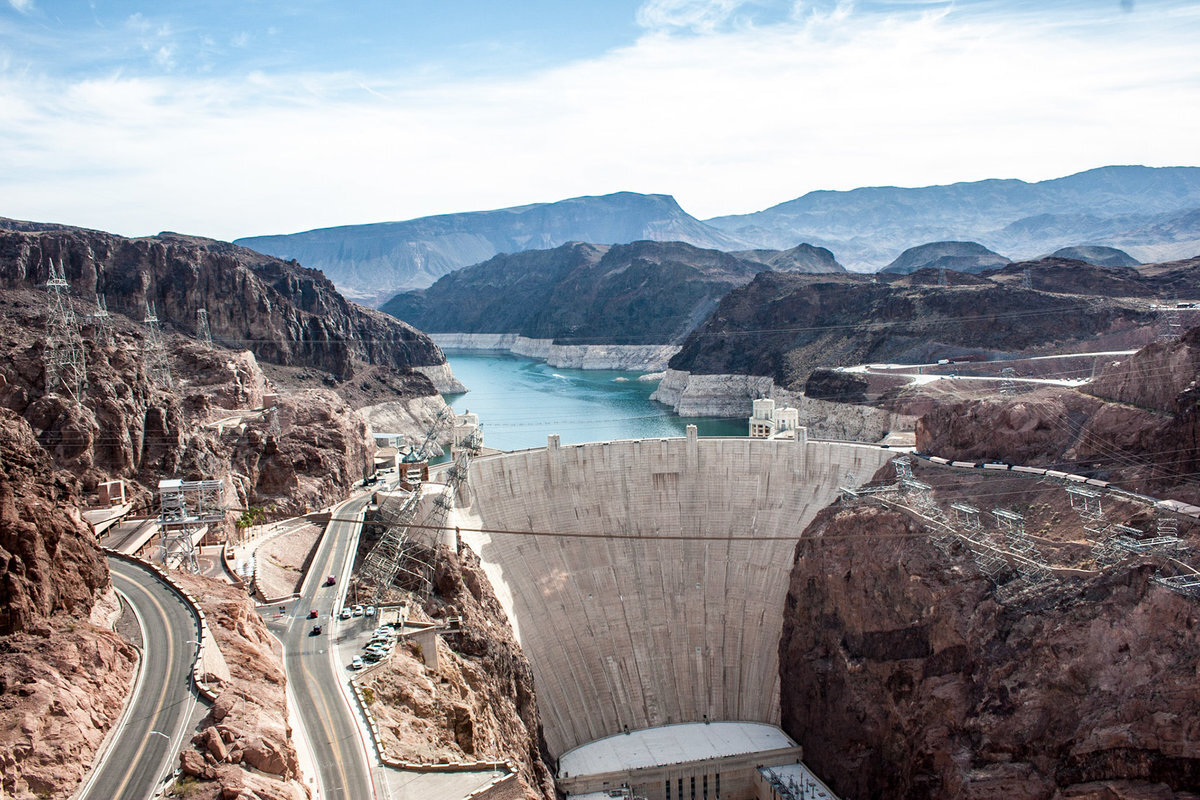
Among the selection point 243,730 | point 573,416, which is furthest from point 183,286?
point 243,730

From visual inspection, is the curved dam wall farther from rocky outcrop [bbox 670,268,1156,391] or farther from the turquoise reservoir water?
rocky outcrop [bbox 670,268,1156,391]

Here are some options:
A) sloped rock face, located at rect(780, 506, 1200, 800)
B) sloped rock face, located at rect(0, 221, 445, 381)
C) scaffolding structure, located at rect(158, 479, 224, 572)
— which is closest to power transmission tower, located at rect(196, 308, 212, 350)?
sloped rock face, located at rect(0, 221, 445, 381)

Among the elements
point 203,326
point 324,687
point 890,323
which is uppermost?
point 890,323

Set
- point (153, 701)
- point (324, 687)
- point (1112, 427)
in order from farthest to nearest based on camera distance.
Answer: point (1112, 427), point (324, 687), point (153, 701)

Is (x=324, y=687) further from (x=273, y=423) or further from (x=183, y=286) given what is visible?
(x=183, y=286)

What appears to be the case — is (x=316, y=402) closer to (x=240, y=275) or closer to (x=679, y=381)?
(x=240, y=275)

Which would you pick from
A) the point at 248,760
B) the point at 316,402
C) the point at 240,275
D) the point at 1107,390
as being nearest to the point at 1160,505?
Answer: the point at 1107,390

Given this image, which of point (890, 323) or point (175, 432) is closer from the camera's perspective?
point (175, 432)
